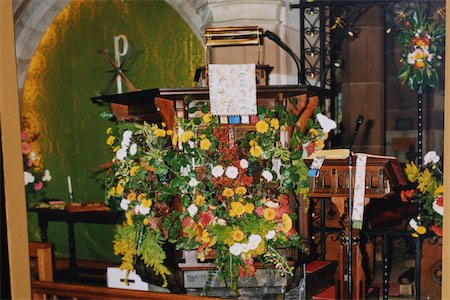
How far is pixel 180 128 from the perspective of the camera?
195cm

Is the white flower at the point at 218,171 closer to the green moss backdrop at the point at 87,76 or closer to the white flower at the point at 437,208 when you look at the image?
the green moss backdrop at the point at 87,76

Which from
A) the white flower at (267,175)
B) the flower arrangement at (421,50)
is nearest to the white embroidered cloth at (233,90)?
the white flower at (267,175)

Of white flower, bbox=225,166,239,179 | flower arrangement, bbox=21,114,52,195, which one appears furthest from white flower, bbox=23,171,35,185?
white flower, bbox=225,166,239,179

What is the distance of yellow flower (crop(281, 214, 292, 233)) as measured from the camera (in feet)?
6.43

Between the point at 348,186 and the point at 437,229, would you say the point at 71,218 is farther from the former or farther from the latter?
the point at 437,229

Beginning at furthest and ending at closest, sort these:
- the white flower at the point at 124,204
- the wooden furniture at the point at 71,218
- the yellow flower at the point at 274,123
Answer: the wooden furniture at the point at 71,218 < the white flower at the point at 124,204 < the yellow flower at the point at 274,123

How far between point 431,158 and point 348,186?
370mm

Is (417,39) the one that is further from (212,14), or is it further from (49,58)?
(49,58)

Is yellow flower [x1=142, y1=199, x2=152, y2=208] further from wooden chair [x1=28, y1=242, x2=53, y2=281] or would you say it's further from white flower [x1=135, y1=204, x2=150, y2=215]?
wooden chair [x1=28, y1=242, x2=53, y2=281]

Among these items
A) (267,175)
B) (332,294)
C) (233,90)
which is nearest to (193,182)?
(267,175)

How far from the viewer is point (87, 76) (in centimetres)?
242

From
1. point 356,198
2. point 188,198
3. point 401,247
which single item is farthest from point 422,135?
point 188,198

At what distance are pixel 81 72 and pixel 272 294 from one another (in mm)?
1362

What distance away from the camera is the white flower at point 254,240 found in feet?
6.35
